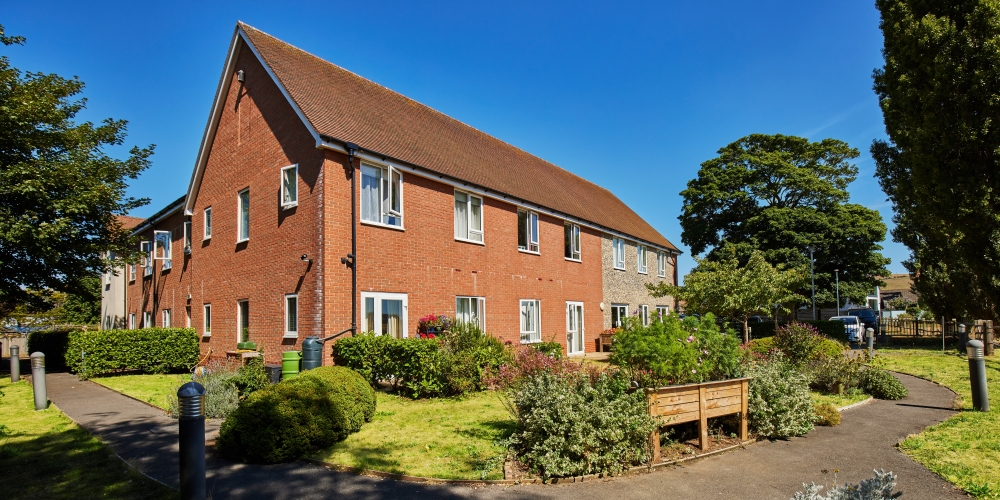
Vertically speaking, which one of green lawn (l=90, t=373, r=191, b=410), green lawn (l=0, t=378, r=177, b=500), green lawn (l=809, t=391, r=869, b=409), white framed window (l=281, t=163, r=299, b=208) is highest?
white framed window (l=281, t=163, r=299, b=208)

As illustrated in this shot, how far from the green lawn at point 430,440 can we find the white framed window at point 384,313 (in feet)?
10.7

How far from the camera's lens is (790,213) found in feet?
123

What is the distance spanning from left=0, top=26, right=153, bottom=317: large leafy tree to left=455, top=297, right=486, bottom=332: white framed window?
11915 mm

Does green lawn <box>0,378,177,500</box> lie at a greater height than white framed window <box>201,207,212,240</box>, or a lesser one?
lesser

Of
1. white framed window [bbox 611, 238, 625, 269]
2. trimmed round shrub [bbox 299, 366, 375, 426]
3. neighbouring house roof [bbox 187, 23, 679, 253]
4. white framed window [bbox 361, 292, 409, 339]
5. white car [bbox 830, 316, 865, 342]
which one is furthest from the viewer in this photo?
white car [bbox 830, 316, 865, 342]

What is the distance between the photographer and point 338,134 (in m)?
14.4

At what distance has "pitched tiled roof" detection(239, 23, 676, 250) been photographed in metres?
15.7

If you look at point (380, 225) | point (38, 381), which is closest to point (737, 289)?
point (380, 225)

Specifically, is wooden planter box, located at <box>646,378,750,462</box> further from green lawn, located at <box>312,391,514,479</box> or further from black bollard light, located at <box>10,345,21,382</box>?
black bollard light, located at <box>10,345,21,382</box>

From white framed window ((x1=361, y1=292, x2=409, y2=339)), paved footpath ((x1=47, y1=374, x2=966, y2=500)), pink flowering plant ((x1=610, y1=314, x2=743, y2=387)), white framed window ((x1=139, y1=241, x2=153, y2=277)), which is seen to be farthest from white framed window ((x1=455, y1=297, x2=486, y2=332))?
white framed window ((x1=139, y1=241, x2=153, y2=277))

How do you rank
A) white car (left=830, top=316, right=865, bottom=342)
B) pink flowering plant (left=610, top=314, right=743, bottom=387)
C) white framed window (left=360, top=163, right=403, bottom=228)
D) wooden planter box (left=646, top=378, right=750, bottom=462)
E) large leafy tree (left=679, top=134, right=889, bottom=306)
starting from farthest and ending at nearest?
large leafy tree (left=679, top=134, right=889, bottom=306) < white car (left=830, top=316, right=865, bottom=342) < white framed window (left=360, top=163, right=403, bottom=228) < pink flowering plant (left=610, top=314, right=743, bottom=387) < wooden planter box (left=646, top=378, right=750, bottom=462)

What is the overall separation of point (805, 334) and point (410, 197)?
10779 mm

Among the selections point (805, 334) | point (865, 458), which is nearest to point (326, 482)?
point (865, 458)

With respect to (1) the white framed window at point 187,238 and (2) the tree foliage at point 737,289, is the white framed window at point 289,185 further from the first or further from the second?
(2) the tree foliage at point 737,289
